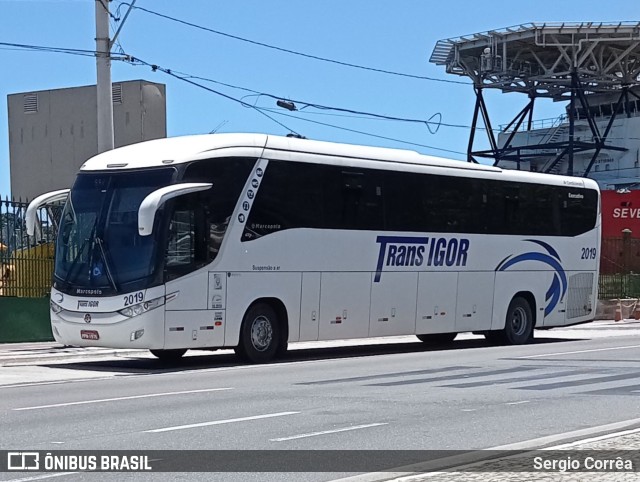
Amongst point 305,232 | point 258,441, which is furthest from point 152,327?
point 258,441

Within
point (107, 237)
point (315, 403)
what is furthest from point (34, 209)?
point (315, 403)

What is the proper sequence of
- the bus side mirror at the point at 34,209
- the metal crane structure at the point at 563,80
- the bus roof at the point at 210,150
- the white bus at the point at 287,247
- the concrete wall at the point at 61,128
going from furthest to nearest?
the metal crane structure at the point at 563,80 → the concrete wall at the point at 61,128 → the bus side mirror at the point at 34,209 → the bus roof at the point at 210,150 → the white bus at the point at 287,247

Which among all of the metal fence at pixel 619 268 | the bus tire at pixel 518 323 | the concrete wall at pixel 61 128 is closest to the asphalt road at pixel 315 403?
the bus tire at pixel 518 323

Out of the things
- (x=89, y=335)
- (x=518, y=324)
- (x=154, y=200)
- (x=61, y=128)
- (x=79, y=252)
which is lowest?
(x=518, y=324)

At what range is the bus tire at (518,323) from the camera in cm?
2556

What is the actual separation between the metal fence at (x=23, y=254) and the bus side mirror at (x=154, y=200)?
432 centimetres

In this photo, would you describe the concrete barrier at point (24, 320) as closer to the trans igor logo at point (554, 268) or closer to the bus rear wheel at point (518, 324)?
the bus rear wheel at point (518, 324)

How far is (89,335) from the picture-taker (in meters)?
18.1

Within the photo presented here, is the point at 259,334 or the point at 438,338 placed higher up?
the point at 259,334

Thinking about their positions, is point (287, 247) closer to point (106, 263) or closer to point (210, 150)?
point (210, 150)

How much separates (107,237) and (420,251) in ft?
24.4

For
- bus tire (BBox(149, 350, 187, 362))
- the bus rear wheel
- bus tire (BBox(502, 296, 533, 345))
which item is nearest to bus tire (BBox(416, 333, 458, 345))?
the bus rear wheel

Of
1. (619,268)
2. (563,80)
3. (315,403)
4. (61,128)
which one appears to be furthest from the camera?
(563,80)

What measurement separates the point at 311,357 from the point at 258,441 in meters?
11.6
